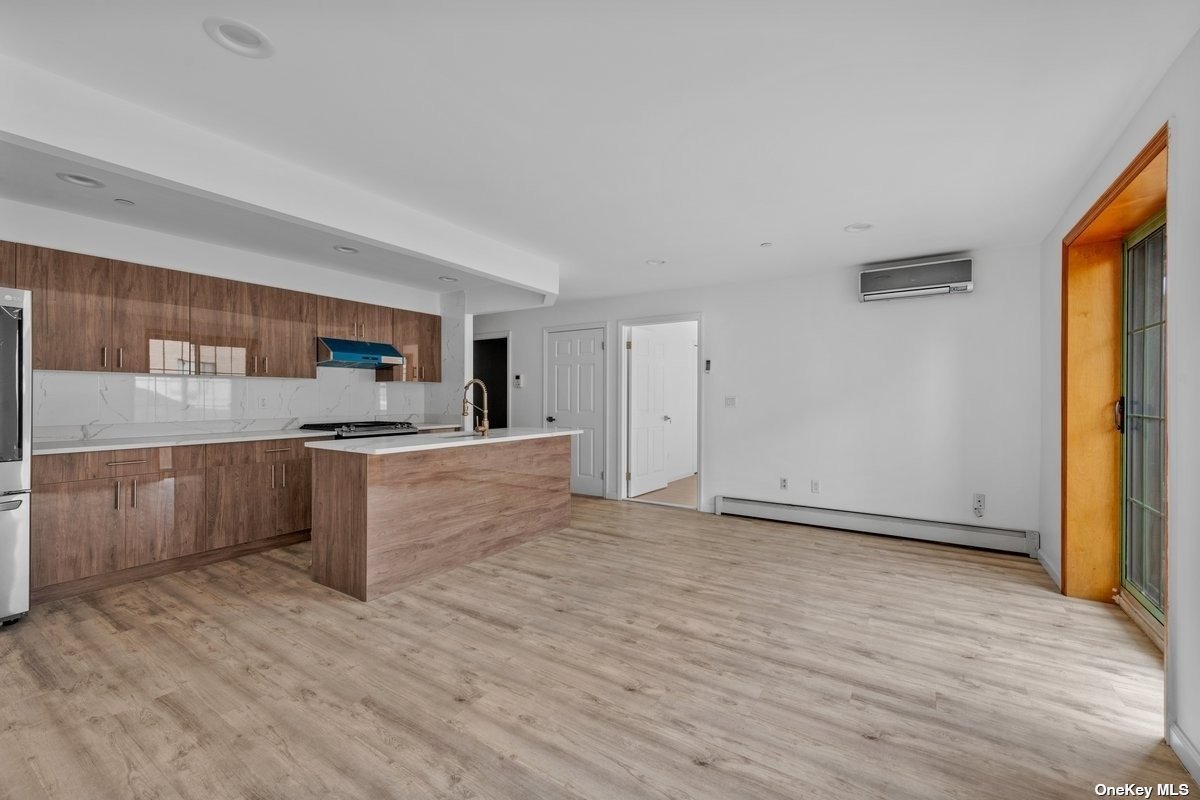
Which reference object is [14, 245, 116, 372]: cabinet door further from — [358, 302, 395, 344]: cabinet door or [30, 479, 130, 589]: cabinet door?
[358, 302, 395, 344]: cabinet door

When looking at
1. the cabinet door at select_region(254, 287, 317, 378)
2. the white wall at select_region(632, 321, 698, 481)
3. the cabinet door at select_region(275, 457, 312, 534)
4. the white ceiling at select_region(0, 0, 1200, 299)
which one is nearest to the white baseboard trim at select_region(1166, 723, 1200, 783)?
the white ceiling at select_region(0, 0, 1200, 299)

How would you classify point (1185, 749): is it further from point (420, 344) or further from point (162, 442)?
point (420, 344)

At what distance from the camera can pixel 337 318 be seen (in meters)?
5.01

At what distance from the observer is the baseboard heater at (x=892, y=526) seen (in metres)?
4.09

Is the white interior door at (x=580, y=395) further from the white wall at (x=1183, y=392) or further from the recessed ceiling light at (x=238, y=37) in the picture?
the white wall at (x=1183, y=392)

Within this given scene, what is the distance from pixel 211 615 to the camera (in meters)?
2.85

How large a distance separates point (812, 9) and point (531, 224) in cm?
232

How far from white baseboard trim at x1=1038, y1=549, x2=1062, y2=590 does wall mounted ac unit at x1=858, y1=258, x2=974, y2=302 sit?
2.09 m

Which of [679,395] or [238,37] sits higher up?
[238,37]

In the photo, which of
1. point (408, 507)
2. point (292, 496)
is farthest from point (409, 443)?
point (292, 496)

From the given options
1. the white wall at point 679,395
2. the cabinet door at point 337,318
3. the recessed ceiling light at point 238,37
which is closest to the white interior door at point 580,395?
the white wall at point 679,395

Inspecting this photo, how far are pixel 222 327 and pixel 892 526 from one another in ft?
19.3

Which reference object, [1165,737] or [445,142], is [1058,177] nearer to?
[1165,737]

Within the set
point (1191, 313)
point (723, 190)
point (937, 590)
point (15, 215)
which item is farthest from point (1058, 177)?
point (15, 215)
